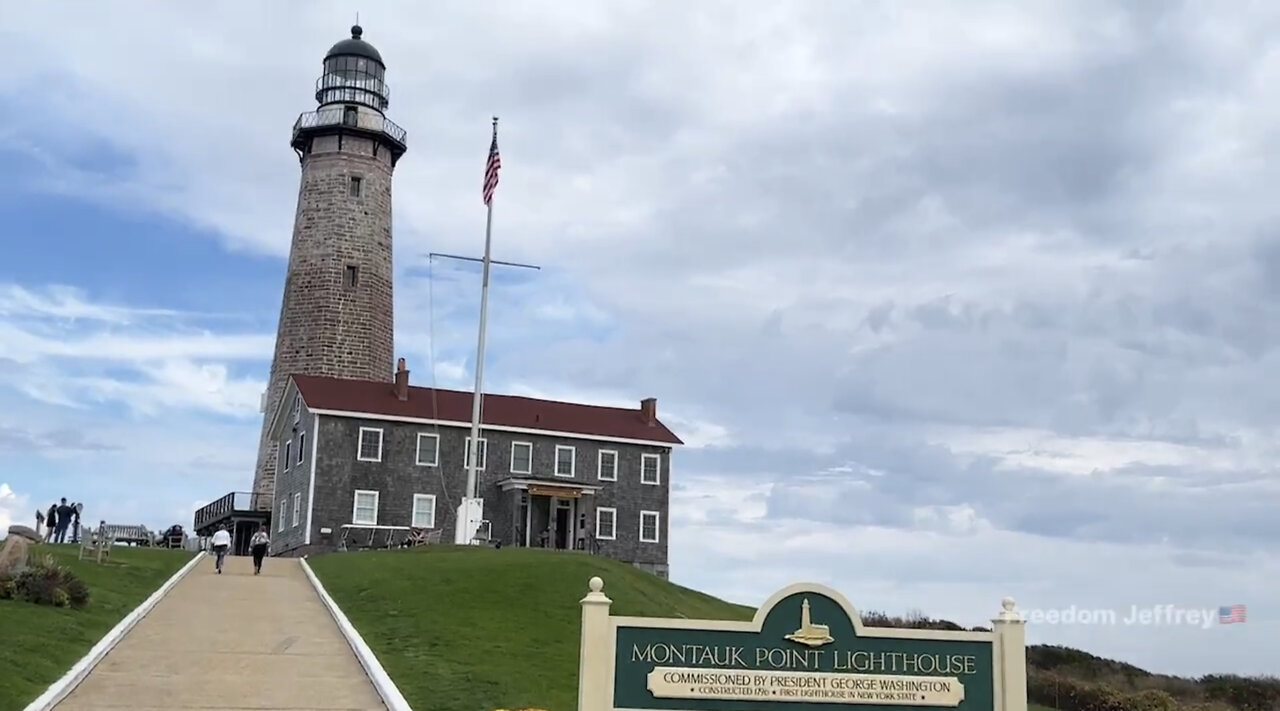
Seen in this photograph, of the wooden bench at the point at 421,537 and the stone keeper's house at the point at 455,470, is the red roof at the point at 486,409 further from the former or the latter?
the wooden bench at the point at 421,537

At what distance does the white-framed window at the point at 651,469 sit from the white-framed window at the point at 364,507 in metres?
9.66

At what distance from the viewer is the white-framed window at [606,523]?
151ft

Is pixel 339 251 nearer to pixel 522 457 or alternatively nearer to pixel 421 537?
pixel 522 457

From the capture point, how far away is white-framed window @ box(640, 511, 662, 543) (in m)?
46.9

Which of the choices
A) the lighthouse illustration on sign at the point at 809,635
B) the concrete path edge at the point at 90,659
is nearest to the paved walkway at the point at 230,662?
the concrete path edge at the point at 90,659

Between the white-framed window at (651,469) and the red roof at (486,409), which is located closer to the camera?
the red roof at (486,409)

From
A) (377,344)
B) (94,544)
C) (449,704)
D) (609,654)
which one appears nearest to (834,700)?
(609,654)

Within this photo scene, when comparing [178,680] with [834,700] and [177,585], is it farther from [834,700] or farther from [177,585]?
[177,585]

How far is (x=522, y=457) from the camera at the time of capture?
4578 centimetres

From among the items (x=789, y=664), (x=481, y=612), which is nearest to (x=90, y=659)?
(x=481, y=612)

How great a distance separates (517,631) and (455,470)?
24236mm

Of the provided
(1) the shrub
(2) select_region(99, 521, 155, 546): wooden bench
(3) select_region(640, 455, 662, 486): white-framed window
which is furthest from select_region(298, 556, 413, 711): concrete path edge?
(3) select_region(640, 455, 662, 486): white-framed window

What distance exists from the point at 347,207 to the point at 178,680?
3810cm

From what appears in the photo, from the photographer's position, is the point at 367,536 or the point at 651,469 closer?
the point at 367,536
